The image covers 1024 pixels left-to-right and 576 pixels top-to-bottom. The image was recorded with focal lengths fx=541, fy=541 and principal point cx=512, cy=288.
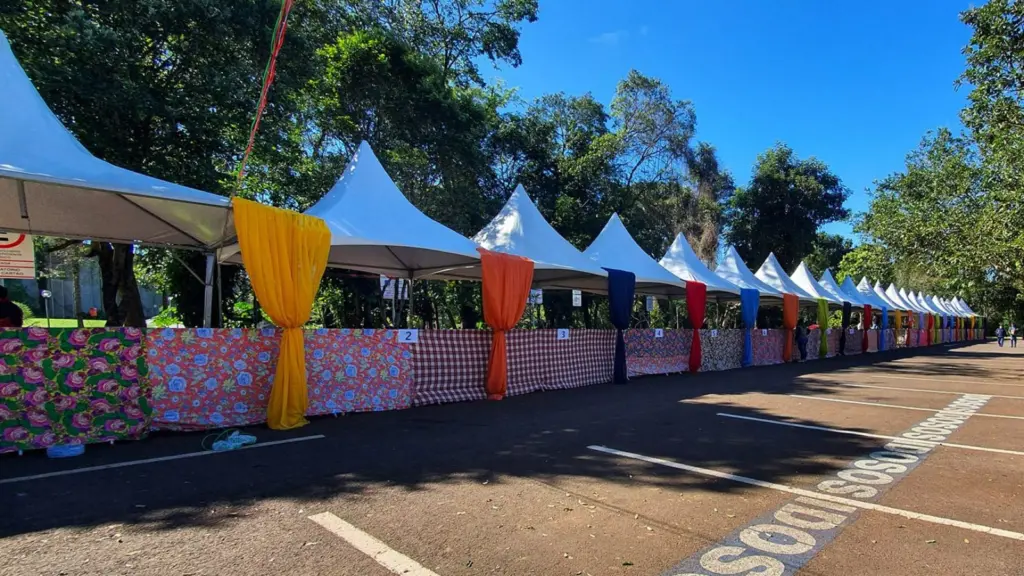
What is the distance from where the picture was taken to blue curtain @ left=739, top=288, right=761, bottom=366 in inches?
650

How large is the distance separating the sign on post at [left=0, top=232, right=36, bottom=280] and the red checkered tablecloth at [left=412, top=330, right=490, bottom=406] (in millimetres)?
4788

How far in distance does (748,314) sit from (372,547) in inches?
620

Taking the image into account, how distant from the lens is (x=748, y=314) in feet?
54.6

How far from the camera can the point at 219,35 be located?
10242 millimetres

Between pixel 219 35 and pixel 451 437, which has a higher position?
pixel 219 35

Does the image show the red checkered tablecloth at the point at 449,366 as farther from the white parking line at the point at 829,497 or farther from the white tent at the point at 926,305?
the white tent at the point at 926,305

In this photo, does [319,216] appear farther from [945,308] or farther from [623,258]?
[945,308]

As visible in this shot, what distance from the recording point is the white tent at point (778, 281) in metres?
19.5

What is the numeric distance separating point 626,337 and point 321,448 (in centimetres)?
889

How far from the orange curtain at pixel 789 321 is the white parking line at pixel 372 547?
1797 cm

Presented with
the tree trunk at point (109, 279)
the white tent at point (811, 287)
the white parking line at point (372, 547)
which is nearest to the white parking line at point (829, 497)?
the white parking line at point (372, 547)

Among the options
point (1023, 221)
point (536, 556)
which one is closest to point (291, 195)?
point (536, 556)

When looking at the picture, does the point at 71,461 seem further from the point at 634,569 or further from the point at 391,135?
the point at 391,135

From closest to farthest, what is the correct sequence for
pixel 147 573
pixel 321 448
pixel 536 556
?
pixel 147 573 → pixel 536 556 → pixel 321 448
